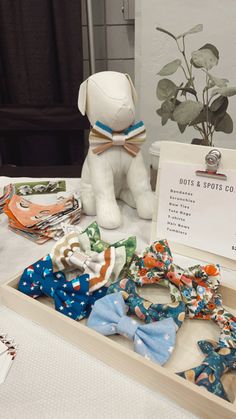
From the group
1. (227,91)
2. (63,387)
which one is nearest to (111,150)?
(227,91)

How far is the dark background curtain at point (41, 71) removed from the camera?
4.10ft

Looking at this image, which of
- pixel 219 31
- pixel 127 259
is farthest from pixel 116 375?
pixel 219 31

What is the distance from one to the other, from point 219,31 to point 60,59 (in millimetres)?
657

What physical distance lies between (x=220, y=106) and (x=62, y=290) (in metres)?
0.49

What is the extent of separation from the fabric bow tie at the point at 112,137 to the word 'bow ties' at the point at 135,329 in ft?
1.15

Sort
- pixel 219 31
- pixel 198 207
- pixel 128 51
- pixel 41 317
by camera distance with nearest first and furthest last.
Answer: pixel 41 317 → pixel 198 207 → pixel 219 31 → pixel 128 51

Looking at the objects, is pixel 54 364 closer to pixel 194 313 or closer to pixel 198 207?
pixel 194 313

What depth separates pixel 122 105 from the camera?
65cm

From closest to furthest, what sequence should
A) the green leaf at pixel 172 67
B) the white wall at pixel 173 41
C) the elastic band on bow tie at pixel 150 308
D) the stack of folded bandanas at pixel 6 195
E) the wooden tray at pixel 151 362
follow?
1. the wooden tray at pixel 151 362
2. the elastic band on bow tie at pixel 150 308
3. the green leaf at pixel 172 67
4. the stack of folded bandanas at pixel 6 195
5. the white wall at pixel 173 41

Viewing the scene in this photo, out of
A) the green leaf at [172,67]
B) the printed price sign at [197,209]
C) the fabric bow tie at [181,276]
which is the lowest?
the fabric bow tie at [181,276]

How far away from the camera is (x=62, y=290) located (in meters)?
0.51

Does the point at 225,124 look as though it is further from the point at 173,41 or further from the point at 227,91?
the point at 173,41

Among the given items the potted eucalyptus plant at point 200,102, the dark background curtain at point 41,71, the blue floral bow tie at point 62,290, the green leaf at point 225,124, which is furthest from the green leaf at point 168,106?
the dark background curtain at point 41,71

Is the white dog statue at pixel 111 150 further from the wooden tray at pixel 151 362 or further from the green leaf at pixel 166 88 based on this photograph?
the wooden tray at pixel 151 362
